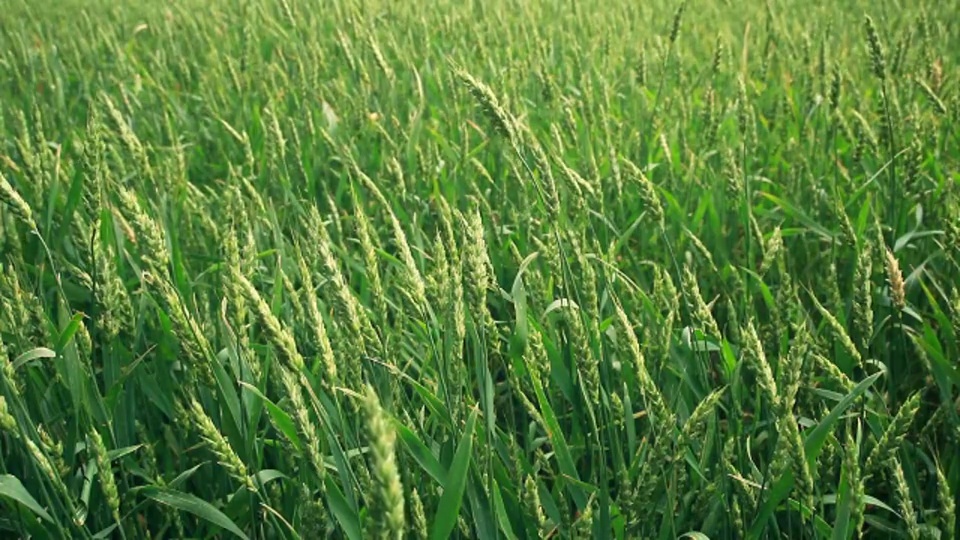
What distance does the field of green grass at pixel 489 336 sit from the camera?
3.22 feet

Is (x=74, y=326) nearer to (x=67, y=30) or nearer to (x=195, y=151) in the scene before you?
→ (x=195, y=151)

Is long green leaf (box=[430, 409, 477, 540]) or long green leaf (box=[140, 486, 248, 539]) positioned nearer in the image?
long green leaf (box=[430, 409, 477, 540])

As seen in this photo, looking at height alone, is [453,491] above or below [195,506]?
above

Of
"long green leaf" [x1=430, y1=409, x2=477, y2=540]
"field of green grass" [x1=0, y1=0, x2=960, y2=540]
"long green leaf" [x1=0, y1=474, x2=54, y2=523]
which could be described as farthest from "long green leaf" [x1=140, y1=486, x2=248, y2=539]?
"long green leaf" [x1=430, y1=409, x2=477, y2=540]

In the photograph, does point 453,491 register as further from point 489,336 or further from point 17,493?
point 17,493

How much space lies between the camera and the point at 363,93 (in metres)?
2.64

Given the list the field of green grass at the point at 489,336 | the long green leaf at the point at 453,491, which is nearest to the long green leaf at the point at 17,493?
the field of green grass at the point at 489,336

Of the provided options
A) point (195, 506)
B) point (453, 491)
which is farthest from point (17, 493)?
point (453, 491)

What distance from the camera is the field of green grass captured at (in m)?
0.98

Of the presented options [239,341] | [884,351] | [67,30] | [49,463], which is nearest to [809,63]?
[884,351]

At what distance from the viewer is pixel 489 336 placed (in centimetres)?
123

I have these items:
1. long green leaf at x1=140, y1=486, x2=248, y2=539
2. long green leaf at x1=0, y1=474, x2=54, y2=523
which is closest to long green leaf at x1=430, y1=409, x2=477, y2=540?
long green leaf at x1=140, y1=486, x2=248, y2=539

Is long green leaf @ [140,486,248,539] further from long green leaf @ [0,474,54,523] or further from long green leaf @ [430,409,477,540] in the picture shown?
long green leaf @ [430,409,477,540]

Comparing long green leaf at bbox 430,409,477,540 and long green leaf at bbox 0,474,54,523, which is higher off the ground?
long green leaf at bbox 430,409,477,540
